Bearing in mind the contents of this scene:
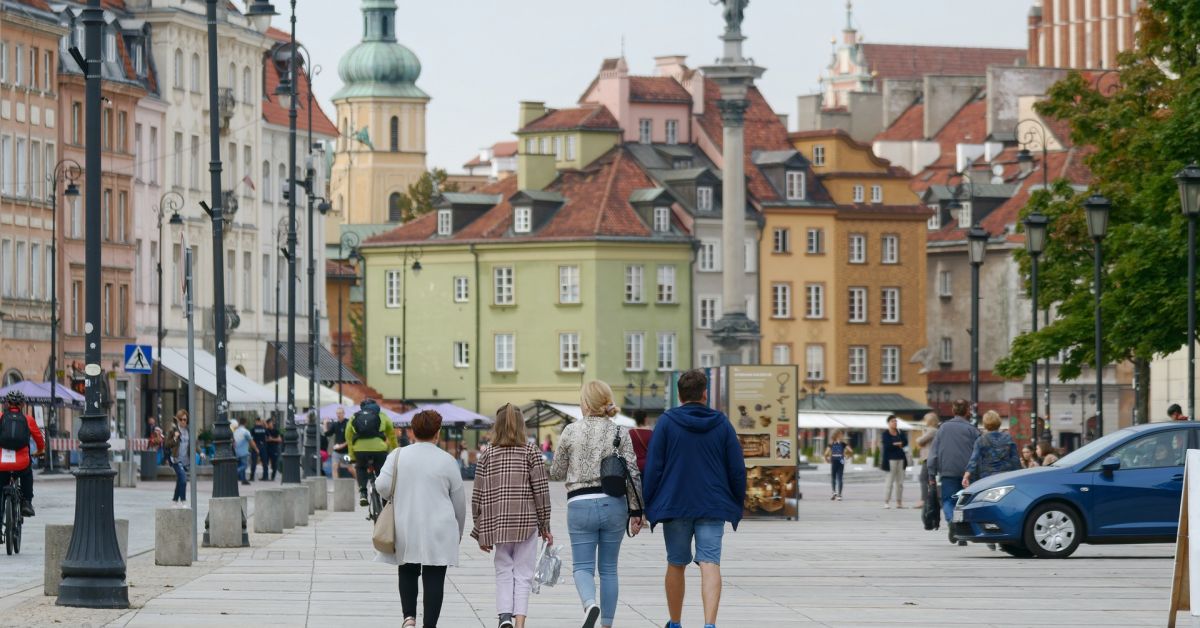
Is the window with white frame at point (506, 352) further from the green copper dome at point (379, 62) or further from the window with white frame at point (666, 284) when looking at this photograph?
the green copper dome at point (379, 62)

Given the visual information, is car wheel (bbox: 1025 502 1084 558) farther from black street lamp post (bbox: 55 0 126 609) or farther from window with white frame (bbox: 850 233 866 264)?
window with white frame (bbox: 850 233 866 264)

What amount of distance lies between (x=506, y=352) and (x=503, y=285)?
106 inches

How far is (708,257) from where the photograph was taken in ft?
378

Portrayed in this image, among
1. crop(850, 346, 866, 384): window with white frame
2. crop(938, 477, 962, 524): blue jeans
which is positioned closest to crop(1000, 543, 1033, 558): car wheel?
crop(938, 477, 962, 524): blue jeans

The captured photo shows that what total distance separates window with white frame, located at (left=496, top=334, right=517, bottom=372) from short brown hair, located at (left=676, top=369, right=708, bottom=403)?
9458cm

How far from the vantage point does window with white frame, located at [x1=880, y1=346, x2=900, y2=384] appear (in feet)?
382

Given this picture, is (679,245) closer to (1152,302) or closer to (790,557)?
(1152,302)

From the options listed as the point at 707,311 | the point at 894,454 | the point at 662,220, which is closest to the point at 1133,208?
the point at 894,454

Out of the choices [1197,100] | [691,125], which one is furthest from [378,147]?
[1197,100]

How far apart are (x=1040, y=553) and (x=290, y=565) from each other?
7.71 meters

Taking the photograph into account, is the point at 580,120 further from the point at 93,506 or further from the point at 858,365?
the point at 93,506

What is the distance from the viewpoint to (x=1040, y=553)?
2927cm

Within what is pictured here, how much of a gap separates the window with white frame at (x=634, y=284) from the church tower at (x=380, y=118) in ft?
251

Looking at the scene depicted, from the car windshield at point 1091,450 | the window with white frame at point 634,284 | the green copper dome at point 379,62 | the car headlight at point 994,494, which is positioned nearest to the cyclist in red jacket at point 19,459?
the car headlight at point 994,494
